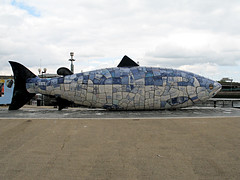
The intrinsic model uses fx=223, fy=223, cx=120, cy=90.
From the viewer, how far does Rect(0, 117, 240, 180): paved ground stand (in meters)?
4.78

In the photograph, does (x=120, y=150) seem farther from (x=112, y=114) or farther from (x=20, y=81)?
(x=20, y=81)

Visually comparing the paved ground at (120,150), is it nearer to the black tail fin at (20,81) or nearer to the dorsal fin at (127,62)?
the black tail fin at (20,81)

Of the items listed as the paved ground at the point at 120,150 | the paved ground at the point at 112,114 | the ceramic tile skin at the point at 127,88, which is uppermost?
the ceramic tile skin at the point at 127,88

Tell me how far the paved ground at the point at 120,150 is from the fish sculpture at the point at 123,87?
3.56 metres

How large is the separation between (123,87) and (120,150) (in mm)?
6826

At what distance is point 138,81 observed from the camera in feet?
41.8

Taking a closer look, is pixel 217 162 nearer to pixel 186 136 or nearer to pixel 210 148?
pixel 210 148

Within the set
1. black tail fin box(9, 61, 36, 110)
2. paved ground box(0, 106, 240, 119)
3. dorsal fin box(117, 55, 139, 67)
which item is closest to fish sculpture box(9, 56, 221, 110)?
black tail fin box(9, 61, 36, 110)

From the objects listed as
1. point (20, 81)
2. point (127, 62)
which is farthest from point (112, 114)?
point (20, 81)

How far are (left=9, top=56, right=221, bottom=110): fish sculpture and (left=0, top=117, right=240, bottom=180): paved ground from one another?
3.56 meters

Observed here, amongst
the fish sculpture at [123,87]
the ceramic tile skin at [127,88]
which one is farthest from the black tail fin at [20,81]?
the ceramic tile skin at [127,88]

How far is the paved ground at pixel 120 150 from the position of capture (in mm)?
4781

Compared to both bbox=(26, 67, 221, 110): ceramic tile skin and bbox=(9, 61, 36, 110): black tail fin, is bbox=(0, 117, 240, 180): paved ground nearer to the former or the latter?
bbox=(26, 67, 221, 110): ceramic tile skin

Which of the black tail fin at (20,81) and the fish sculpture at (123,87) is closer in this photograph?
the fish sculpture at (123,87)
